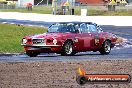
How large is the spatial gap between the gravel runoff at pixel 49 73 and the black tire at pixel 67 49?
4.57 metres

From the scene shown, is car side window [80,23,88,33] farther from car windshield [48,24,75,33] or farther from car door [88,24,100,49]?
car windshield [48,24,75,33]

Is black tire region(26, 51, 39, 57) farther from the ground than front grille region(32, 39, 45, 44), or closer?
closer

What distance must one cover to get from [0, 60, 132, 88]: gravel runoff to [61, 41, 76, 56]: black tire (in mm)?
4569

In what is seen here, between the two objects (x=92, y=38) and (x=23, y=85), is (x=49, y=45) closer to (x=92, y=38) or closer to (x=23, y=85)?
(x=92, y=38)

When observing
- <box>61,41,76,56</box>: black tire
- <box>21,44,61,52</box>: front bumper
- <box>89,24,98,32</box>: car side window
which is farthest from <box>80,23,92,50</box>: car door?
<box>21,44,61,52</box>: front bumper

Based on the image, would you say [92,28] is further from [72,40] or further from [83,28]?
[72,40]

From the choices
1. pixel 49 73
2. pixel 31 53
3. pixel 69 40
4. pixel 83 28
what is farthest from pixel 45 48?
pixel 49 73

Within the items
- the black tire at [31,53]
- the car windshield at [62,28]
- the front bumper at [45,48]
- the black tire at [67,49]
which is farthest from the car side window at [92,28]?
the black tire at [31,53]

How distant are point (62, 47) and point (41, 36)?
0.83m

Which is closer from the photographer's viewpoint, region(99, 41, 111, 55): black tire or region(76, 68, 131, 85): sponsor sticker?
region(76, 68, 131, 85): sponsor sticker

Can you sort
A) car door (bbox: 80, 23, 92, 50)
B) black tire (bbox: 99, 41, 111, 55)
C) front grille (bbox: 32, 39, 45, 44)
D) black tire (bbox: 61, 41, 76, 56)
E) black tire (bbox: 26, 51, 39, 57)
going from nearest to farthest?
front grille (bbox: 32, 39, 45, 44) < black tire (bbox: 61, 41, 76, 56) < black tire (bbox: 26, 51, 39, 57) < car door (bbox: 80, 23, 92, 50) < black tire (bbox: 99, 41, 111, 55)

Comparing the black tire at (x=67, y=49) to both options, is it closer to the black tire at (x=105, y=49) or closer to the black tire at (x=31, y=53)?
the black tire at (x=31, y=53)

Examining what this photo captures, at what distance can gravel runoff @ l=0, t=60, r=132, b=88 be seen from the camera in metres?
9.86

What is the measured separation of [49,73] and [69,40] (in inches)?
304
